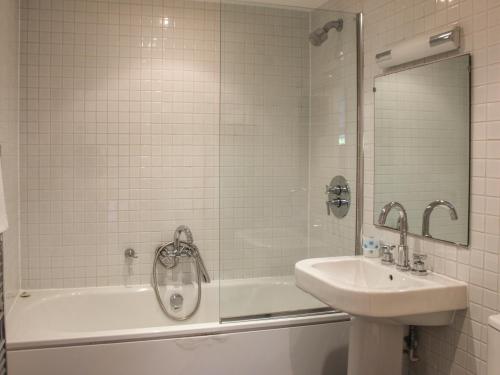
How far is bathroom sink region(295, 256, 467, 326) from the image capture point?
5.61 feet

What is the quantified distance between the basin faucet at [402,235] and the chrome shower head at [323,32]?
1.12m

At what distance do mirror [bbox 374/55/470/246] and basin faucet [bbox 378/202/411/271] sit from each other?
8cm

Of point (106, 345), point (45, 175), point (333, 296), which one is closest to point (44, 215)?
point (45, 175)

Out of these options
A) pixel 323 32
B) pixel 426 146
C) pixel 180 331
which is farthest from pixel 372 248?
pixel 323 32

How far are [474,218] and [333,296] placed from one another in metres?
0.66

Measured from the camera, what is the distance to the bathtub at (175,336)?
6.83 feet

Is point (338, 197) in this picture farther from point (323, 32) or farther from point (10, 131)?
point (10, 131)

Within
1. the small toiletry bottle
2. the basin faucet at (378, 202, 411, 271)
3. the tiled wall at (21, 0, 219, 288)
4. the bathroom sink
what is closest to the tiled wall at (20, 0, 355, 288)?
the tiled wall at (21, 0, 219, 288)

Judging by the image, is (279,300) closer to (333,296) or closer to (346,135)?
(333,296)

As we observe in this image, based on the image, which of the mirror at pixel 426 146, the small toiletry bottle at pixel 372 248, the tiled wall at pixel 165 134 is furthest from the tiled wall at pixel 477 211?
the tiled wall at pixel 165 134

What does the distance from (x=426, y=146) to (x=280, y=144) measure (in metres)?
0.87

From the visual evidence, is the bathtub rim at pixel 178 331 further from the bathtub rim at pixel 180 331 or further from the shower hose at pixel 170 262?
the shower hose at pixel 170 262

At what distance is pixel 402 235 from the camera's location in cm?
208

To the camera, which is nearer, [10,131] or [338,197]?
[10,131]
